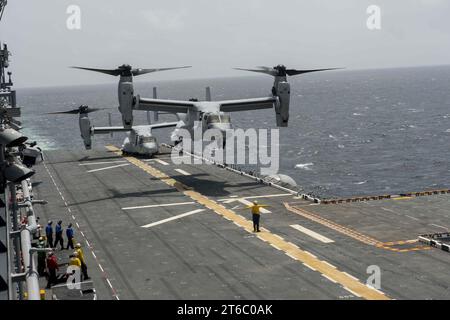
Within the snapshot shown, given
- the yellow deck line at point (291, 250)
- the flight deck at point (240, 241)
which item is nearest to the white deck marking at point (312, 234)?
the flight deck at point (240, 241)

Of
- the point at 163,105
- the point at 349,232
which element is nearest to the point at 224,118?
the point at 163,105

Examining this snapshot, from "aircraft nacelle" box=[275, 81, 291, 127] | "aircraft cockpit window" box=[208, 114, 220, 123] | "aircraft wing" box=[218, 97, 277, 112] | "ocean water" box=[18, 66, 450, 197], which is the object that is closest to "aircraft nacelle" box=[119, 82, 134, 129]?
"aircraft cockpit window" box=[208, 114, 220, 123]

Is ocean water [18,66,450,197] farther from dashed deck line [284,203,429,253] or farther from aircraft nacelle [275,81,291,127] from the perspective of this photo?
dashed deck line [284,203,429,253]

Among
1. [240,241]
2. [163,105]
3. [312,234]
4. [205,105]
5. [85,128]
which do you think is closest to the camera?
[240,241]

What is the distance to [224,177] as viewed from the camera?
53.7 metres

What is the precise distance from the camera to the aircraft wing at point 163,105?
163 ft

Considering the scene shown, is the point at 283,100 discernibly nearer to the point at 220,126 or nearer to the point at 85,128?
the point at 220,126

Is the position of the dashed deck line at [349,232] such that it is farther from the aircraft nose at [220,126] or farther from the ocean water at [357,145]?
the ocean water at [357,145]

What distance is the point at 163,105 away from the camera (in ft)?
168

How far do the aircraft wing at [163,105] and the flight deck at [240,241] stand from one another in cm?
657

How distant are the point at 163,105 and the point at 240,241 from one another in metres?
22.2

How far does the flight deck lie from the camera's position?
24.8m

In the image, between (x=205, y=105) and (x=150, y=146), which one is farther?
(x=150, y=146)

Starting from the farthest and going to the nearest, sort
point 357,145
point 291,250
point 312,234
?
point 357,145
point 312,234
point 291,250
